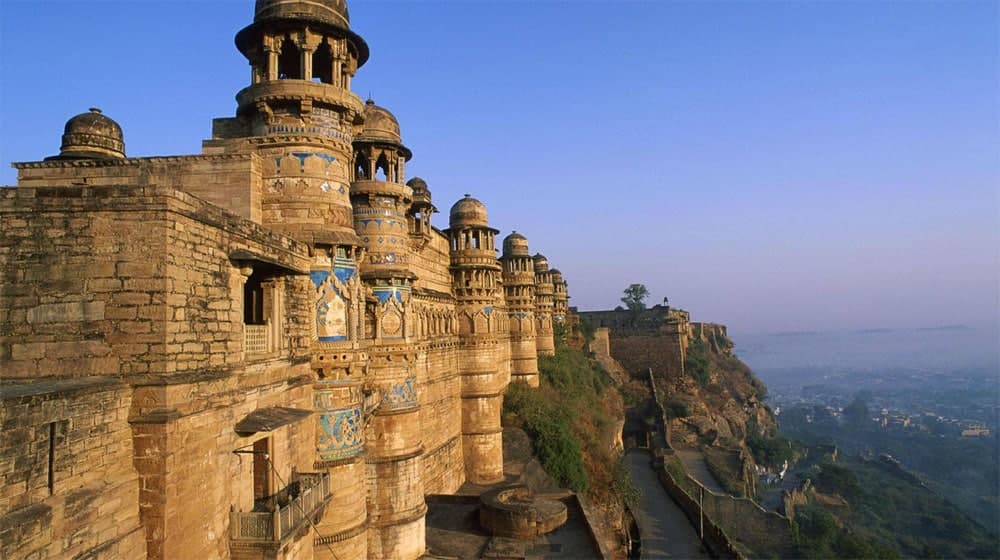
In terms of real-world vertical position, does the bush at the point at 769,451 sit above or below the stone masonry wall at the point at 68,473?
below

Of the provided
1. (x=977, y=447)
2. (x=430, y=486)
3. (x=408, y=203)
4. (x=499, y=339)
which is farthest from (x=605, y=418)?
(x=977, y=447)

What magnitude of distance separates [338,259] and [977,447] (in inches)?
5163

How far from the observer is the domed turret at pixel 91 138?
14.3 meters

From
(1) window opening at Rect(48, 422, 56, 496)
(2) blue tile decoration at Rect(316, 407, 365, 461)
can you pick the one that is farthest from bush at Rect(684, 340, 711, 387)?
(1) window opening at Rect(48, 422, 56, 496)

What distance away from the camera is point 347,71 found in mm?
12047

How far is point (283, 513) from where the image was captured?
8086 millimetres

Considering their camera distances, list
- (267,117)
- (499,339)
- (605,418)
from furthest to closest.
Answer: (605,418) < (499,339) < (267,117)

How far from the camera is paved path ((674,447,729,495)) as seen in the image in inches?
1550

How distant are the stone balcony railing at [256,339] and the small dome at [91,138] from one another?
8175 mm

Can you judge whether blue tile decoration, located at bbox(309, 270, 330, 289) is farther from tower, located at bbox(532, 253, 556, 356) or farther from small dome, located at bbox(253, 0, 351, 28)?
tower, located at bbox(532, 253, 556, 356)

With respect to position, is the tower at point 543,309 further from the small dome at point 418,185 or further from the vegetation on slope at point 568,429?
the small dome at point 418,185

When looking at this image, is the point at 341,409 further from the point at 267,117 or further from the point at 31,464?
the point at 31,464

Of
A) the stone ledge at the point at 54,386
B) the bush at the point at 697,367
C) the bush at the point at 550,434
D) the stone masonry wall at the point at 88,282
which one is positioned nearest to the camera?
the stone ledge at the point at 54,386

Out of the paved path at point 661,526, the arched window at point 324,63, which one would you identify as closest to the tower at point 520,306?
the paved path at point 661,526
